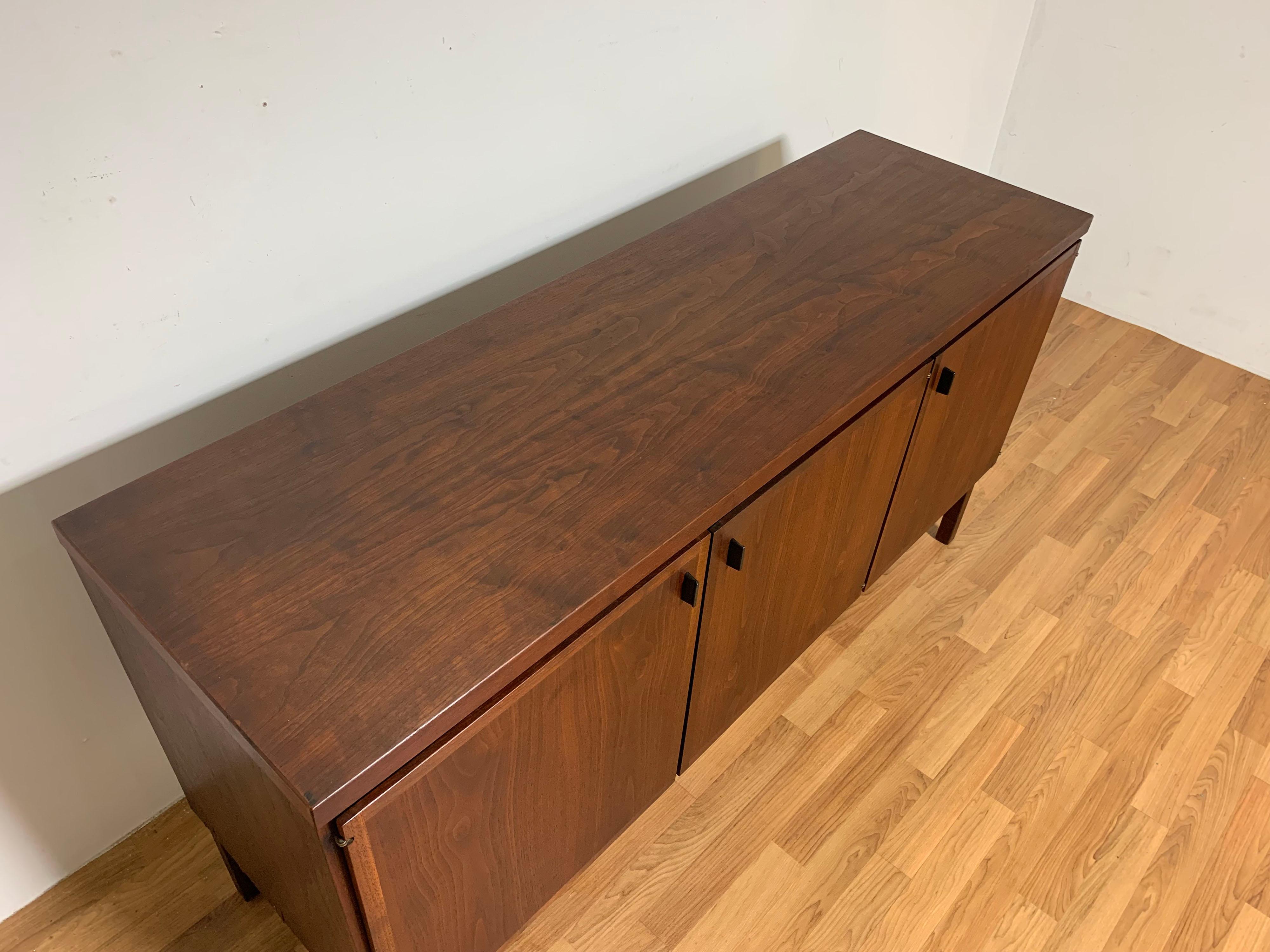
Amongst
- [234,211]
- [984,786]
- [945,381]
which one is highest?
[234,211]

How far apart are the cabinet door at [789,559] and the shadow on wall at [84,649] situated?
550 mm

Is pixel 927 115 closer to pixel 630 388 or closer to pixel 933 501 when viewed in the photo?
pixel 933 501

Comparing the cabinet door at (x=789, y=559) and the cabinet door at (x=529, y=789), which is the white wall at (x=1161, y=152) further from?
the cabinet door at (x=529, y=789)

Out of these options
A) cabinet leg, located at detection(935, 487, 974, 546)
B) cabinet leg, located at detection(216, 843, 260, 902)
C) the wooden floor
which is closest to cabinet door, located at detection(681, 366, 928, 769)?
the wooden floor

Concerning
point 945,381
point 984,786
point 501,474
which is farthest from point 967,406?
point 501,474

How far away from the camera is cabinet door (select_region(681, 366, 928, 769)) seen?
1064 mm

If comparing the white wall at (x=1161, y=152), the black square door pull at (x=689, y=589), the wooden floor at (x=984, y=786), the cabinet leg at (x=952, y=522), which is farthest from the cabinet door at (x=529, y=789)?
the white wall at (x=1161, y=152)

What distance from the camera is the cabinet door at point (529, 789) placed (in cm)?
81

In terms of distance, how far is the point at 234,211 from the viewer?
3.28 ft

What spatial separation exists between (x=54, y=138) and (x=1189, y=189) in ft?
7.92

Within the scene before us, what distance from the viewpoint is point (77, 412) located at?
100cm

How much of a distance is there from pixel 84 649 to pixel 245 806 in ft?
1.28

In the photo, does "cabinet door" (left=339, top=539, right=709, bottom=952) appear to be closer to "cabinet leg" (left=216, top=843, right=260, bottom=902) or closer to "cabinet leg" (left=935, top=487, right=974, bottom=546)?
"cabinet leg" (left=216, top=843, right=260, bottom=902)

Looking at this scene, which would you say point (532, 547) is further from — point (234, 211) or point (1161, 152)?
point (1161, 152)
